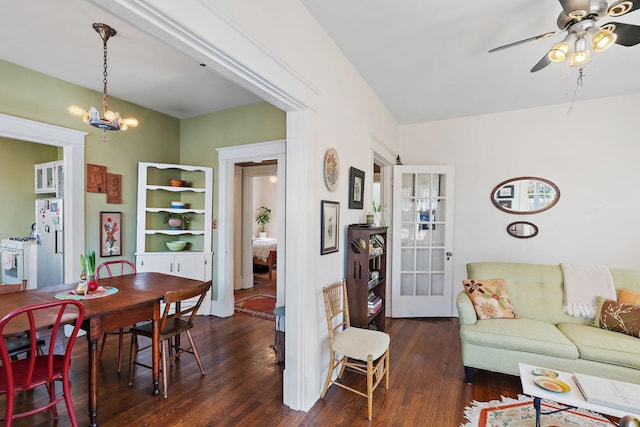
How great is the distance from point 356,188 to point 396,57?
1.25 meters

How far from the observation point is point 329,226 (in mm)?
2531

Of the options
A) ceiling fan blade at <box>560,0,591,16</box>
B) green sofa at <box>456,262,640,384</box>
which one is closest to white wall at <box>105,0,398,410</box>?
green sofa at <box>456,262,640,384</box>

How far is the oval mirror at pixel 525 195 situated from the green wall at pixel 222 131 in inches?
120

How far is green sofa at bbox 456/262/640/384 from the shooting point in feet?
7.39

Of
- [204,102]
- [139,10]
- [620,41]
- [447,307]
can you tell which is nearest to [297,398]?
[139,10]

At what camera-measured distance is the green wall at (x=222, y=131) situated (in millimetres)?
3899

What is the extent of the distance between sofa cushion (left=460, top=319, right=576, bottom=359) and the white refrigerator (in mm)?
4368

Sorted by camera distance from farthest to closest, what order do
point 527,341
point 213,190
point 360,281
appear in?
point 213,190 < point 360,281 < point 527,341

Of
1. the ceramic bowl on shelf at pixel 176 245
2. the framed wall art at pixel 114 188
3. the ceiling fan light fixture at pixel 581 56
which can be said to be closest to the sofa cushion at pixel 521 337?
the ceiling fan light fixture at pixel 581 56

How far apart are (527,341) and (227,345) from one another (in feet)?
9.16

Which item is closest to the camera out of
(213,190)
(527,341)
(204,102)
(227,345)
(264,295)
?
(527,341)

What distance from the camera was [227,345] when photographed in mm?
3270

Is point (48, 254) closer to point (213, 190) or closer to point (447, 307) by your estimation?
point (213, 190)

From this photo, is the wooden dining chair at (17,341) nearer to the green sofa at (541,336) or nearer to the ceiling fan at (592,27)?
the green sofa at (541,336)
